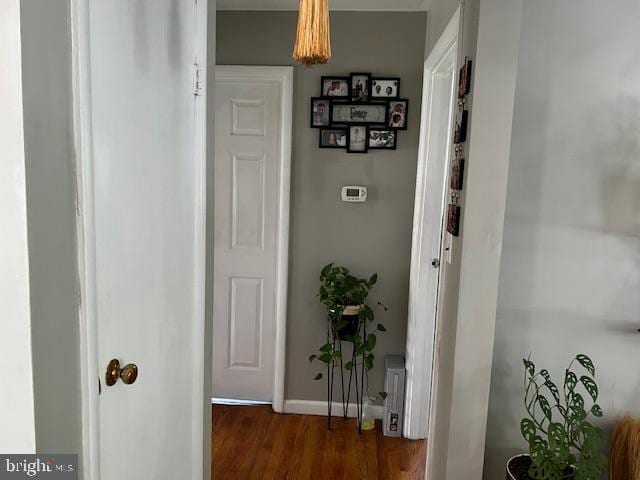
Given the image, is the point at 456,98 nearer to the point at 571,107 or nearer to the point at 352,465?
the point at 571,107

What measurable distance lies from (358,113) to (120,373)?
2104 mm

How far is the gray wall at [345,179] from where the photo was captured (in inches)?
109

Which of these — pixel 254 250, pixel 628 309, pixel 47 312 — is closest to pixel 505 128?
pixel 628 309

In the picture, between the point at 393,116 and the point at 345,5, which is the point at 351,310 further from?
the point at 345,5

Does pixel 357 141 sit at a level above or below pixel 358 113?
below

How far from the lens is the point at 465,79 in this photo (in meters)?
1.66

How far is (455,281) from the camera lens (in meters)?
1.73

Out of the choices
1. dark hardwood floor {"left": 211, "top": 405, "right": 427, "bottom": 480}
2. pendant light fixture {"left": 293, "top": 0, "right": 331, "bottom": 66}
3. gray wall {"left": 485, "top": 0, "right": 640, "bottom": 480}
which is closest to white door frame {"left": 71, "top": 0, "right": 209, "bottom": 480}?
pendant light fixture {"left": 293, "top": 0, "right": 331, "bottom": 66}

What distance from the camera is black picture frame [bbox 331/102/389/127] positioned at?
280 cm

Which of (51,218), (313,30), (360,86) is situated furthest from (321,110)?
(51,218)

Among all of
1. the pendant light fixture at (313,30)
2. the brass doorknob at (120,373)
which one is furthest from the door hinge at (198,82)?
the brass doorknob at (120,373)

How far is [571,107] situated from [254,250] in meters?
1.87

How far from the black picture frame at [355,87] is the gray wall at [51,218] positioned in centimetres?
209

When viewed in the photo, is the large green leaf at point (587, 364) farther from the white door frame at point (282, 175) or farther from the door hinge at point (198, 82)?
the white door frame at point (282, 175)
